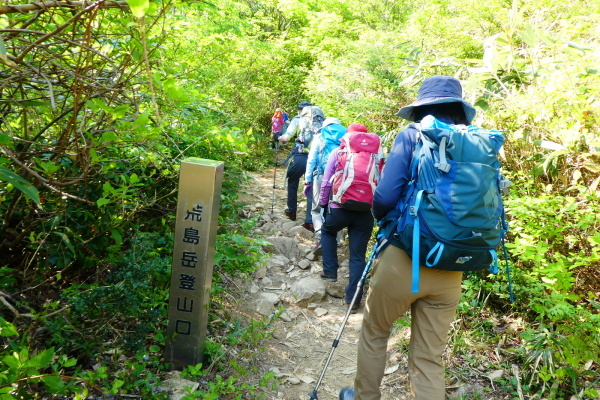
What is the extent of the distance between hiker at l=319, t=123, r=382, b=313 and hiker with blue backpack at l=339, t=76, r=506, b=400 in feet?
6.45

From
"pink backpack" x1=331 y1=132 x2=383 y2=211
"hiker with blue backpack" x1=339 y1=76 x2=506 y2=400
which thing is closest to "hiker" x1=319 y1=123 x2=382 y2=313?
"pink backpack" x1=331 y1=132 x2=383 y2=211

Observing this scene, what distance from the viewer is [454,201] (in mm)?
2432

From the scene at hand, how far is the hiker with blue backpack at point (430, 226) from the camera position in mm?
2449

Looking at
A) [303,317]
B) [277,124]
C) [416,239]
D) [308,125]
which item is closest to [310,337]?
[303,317]

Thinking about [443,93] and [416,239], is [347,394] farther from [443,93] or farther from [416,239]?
[443,93]

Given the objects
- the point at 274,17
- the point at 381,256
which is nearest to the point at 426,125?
the point at 381,256

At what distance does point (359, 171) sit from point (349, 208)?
1.45 feet

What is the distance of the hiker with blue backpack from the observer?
2.45 meters

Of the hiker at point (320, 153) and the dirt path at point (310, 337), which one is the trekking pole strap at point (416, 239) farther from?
the hiker at point (320, 153)

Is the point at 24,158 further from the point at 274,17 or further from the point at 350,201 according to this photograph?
the point at 274,17

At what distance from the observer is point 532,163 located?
14.7ft

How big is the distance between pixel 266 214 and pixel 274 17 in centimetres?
1490

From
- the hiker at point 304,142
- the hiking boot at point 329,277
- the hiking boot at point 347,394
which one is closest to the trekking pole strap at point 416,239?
the hiking boot at point 347,394

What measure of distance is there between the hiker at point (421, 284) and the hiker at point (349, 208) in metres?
2.09
